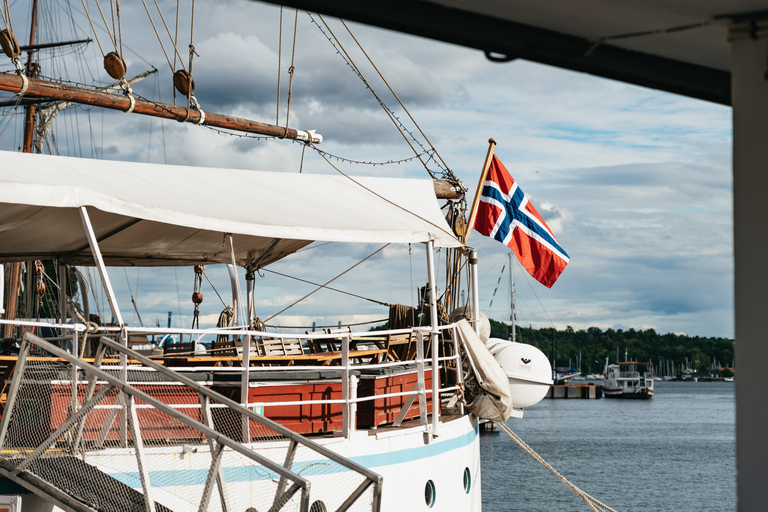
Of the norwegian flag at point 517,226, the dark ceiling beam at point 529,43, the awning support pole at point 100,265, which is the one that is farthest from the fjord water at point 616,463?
the dark ceiling beam at point 529,43

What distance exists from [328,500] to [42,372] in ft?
Answer: 11.6

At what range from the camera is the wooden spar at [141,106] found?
1900cm

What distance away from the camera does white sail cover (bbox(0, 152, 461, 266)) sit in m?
9.62

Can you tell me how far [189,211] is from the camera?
10.0 m

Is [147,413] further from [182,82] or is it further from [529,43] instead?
[182,82]

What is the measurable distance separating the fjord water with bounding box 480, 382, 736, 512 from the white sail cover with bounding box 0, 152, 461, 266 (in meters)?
10.5

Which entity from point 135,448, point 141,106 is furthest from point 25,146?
point 135,448

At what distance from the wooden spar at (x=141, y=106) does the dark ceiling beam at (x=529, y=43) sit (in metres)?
18.3

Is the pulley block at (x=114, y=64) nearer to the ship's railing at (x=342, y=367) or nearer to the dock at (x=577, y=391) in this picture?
the ship's railing at (x=342, y=367)

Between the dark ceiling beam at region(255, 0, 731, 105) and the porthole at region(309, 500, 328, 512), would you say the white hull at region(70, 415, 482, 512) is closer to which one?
the porthole at region(309, 500, 328, 512)

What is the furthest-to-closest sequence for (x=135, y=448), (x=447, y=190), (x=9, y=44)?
(x=9, y=44) → (x=447, y=190) → (x=135, y=448)

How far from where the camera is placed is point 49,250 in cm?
1252

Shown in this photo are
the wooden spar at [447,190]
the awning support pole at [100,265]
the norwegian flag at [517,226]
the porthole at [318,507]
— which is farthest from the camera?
the wooden spar at [447,190]

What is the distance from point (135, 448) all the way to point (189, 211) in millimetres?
3959
